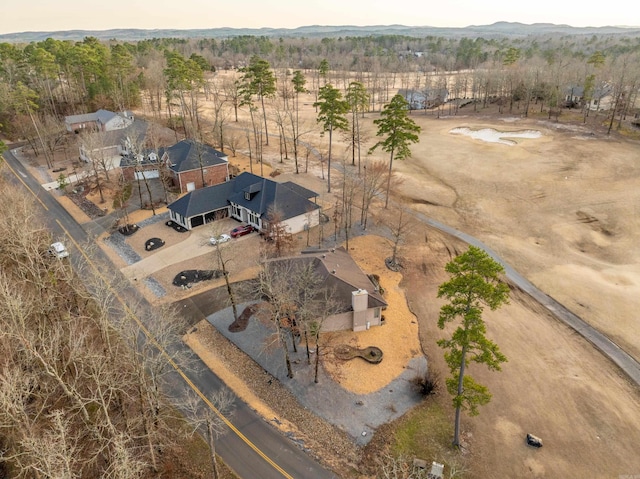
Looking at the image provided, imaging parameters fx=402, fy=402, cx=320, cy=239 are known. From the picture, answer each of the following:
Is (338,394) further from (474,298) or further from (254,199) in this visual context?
(254,199)

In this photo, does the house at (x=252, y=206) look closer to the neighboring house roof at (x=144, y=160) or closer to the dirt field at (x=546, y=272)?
the dirt field at (x=546, y=272)

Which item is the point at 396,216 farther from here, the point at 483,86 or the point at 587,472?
the point at 483,86

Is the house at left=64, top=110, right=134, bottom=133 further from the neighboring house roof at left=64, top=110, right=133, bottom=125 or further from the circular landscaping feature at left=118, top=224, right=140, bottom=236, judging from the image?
the circular landscaping feature at left=118, top=224, right=140, bottom=236

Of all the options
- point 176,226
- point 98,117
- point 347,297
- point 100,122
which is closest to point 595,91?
point 347,297

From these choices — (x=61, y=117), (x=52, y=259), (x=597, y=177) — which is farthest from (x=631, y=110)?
(x=61, y=117)

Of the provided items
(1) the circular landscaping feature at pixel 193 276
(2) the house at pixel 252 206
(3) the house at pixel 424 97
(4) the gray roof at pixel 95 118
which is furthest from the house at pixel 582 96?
(4) the gray roof at pixel 95 118

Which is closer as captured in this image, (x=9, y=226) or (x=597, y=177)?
(x=9, y=226)
